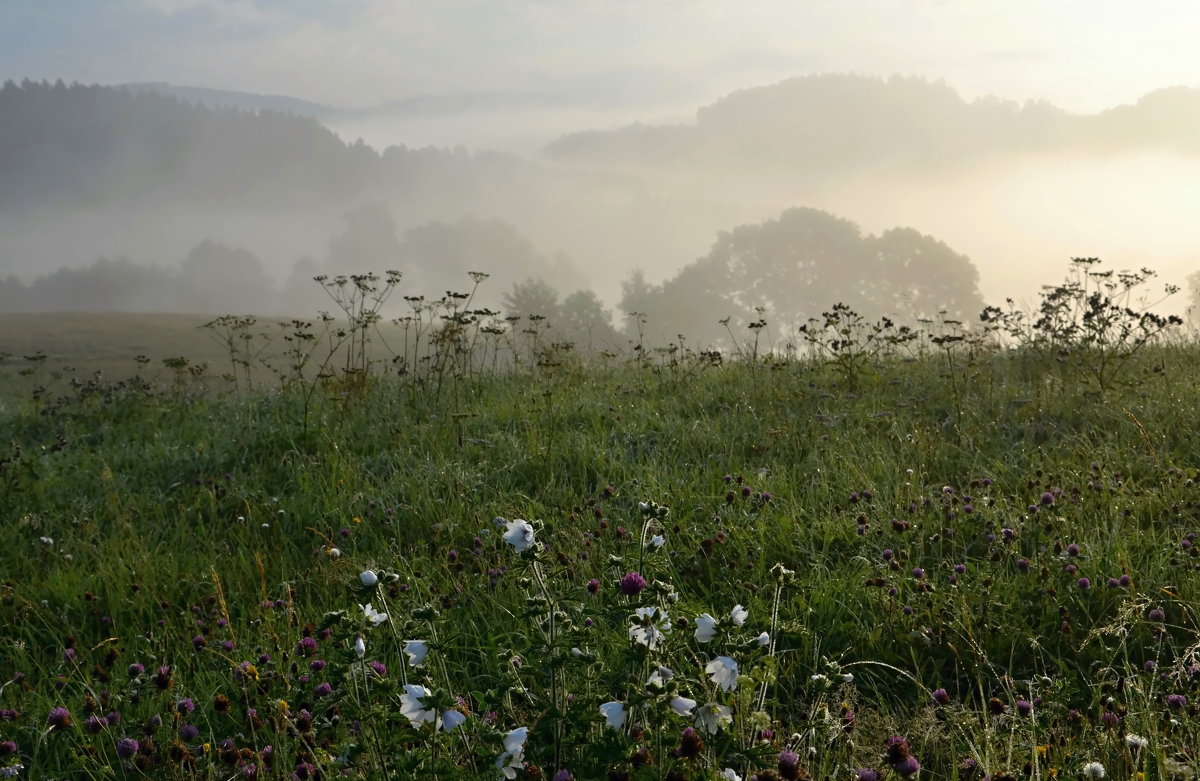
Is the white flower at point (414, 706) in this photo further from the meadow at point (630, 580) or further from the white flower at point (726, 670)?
the white flower at point (726, 670)

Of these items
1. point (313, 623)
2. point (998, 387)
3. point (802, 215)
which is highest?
point (802, 215)

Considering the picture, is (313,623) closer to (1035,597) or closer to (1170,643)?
(1035,597)

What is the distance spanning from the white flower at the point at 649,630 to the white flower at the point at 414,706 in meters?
0.50

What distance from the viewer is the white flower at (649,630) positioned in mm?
2020

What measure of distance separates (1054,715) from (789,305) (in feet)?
209

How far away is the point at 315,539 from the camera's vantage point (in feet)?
16.4

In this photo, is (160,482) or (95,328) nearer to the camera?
(160,482)

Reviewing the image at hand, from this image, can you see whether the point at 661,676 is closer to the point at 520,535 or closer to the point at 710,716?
the point at 710,716

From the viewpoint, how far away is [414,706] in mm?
1970

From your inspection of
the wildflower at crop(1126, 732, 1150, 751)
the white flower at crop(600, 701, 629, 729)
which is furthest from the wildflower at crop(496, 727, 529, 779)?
the wildflower at crop(1126, 732, 1150, 751)

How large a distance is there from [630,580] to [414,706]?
58cm

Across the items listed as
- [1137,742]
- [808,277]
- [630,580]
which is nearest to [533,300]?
[808,277]

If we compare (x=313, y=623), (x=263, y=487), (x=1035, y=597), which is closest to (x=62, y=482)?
(x=263, y=487)

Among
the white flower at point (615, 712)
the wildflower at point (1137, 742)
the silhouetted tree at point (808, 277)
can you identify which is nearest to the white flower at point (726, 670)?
the white flower at point (615, 712)
